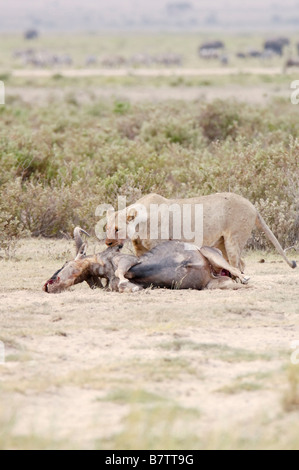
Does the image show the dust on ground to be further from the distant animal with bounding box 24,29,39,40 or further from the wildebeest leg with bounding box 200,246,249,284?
the distant animal with bounding box 24,29,39,40

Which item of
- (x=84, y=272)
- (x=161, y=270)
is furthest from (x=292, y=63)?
(x=161, y=270)

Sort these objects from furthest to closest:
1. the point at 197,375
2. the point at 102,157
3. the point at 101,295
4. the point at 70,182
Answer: the point at 102,157 → the point at 70,182 → the point at 101,295 → the point at 197,375

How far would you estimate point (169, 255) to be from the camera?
Answer: 27.2 ft

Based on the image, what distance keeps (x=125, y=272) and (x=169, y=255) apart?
17.4 inches

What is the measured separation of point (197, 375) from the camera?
18.3 feet

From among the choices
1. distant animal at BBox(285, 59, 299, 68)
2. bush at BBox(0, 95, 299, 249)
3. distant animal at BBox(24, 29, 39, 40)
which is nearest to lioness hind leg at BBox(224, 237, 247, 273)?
bush at BBox(0, 95, 299, 249)

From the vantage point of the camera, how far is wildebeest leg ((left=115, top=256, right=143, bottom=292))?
821 centimetres

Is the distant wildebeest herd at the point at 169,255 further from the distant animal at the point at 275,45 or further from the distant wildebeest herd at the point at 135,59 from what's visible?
the distant animal at the point at 275,45

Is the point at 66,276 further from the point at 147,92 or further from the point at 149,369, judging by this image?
the point at 147,92

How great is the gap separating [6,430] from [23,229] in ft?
24.3

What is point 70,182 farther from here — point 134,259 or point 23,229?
point 134,259

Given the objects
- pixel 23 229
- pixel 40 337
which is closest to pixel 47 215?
pixel 23 229

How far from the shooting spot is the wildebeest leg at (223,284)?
837 centimetres

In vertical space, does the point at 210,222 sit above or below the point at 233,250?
above
